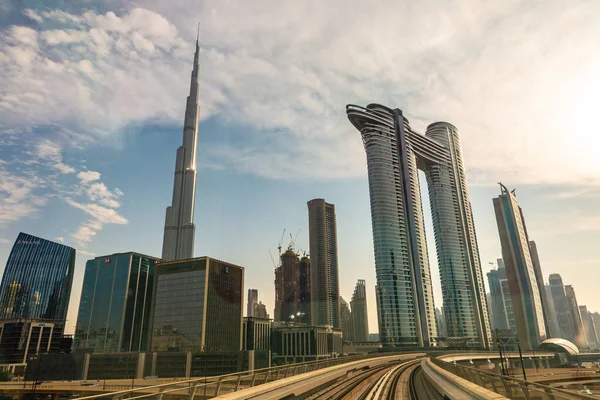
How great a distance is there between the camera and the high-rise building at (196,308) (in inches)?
6309

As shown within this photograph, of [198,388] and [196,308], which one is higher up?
[196,308]

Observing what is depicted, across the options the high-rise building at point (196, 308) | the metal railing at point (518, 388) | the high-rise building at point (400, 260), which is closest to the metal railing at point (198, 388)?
the metal railing at point (518, 388)

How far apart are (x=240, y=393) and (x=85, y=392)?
98414 millimetres

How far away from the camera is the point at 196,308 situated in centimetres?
16250

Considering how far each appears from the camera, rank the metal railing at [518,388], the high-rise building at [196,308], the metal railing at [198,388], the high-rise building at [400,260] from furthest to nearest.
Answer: the high-rise building at [400,260] < the high-rise building at [196,308] < the metal railing at [198,388] < the metal railing at [518,388]

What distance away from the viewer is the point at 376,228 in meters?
179

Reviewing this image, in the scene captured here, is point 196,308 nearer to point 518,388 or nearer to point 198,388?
point 198,388

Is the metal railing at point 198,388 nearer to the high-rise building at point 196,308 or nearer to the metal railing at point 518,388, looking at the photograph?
the metal railing at point 518,388

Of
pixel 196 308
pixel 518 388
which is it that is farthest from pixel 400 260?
pixel 518 388

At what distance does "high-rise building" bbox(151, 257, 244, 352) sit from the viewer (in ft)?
526

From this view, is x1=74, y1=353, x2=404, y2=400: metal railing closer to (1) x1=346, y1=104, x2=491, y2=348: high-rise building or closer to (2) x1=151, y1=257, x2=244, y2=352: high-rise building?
(2) x1=151, y1=257, x2=244, y2=352: high-rise building

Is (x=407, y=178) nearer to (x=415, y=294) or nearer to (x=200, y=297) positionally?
(x=415, y=294)

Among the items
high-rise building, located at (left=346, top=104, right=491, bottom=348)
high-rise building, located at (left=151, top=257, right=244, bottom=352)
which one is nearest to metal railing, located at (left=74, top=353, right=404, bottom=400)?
high-rise building, located at (left=151, top=257, right=244, bottom=352)

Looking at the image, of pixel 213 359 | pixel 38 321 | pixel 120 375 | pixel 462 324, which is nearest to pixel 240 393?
pixel 213 359
